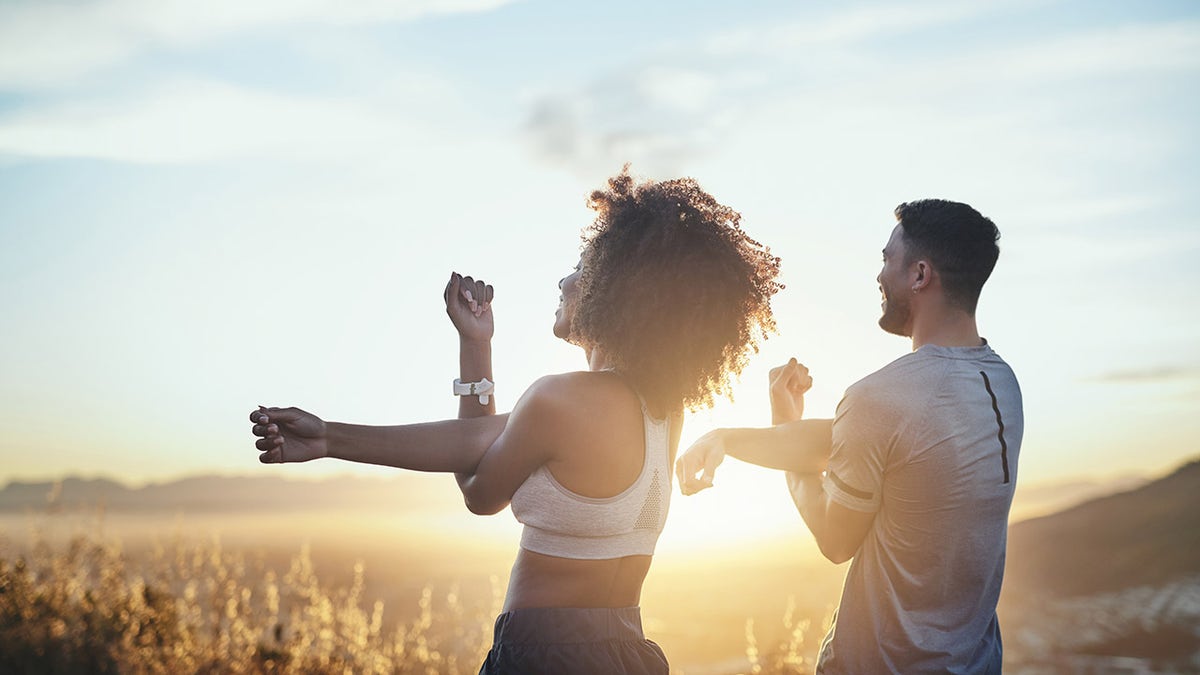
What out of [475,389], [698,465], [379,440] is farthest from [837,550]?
[379,440]

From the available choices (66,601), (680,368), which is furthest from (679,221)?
(66,601)

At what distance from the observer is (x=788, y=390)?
11.9 feet

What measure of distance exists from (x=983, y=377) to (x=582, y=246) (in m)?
1.33

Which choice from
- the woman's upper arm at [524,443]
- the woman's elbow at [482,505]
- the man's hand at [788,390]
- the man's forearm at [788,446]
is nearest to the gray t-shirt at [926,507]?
the man's forearm at [788,446]

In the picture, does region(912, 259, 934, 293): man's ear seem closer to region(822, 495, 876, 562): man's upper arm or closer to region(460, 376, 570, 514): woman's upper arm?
region(822, 495, 876, 562): man's upper arm

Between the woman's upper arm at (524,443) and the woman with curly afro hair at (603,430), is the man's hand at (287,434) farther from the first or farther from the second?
the woman's upper arm at (524,443)

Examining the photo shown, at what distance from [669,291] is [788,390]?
0.90 meters

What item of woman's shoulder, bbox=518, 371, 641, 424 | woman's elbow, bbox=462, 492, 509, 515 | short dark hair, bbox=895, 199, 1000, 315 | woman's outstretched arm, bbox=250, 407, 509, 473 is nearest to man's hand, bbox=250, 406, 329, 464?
woman's outstretched arm, bbox=250, 407, 509, 473

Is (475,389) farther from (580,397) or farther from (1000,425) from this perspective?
(1000,425)

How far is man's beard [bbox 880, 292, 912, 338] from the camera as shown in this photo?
3.33m

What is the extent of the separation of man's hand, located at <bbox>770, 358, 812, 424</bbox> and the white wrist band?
3.53 feet

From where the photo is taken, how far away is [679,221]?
9.87ft

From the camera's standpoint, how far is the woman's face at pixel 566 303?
3240 millimetres

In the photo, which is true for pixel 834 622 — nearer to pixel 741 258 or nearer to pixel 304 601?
pixel 741 258
